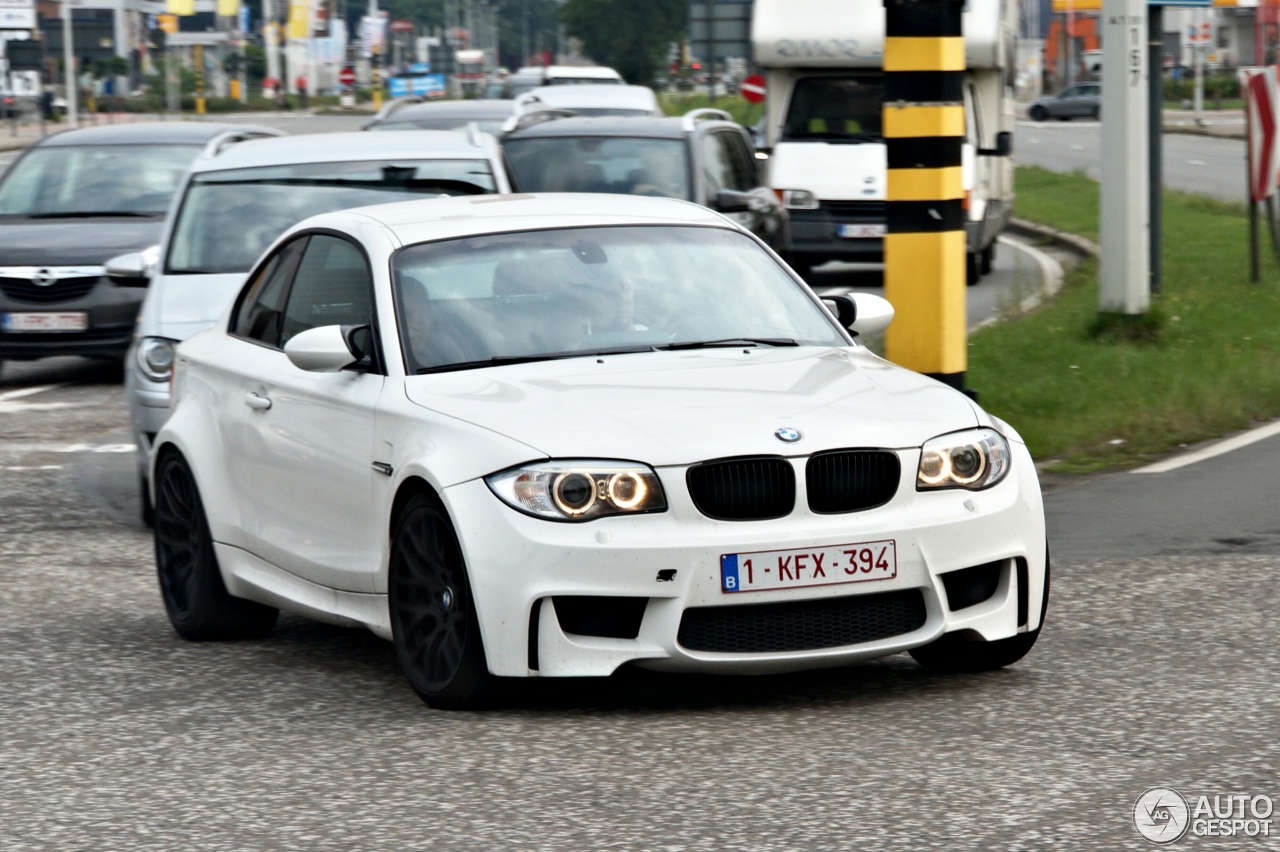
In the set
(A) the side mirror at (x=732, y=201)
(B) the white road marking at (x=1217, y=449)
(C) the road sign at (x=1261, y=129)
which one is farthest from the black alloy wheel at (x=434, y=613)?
(C) the road sign at (x=1261, y=129)

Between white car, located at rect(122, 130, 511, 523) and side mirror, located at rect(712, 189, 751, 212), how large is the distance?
309 centimetres

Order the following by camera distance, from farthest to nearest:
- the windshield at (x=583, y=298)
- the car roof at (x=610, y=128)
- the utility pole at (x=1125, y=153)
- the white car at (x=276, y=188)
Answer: the car roof at (x=610, y=128) < the utility pole at (x=1125, y=153) < the white car at (x=276, y=188) < the windshield at (x=583, y=298)

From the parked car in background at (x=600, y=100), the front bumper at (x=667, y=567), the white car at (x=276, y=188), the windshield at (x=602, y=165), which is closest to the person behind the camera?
the front bumper at (x=667, y=567)

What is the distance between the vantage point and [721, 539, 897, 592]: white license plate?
5.62m

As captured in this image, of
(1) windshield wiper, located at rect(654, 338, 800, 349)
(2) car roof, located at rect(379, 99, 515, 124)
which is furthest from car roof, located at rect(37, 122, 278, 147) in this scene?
(1) windshield wiper, located at rect(654, 338, 800, 349)

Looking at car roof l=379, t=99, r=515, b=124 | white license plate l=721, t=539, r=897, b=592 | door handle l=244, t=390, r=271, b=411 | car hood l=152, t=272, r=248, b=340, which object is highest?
car roof l=379, t=99, r=515, b=124

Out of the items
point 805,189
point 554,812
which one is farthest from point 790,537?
point 805,189

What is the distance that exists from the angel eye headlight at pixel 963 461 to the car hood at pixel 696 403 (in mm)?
39

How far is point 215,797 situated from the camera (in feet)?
17.0

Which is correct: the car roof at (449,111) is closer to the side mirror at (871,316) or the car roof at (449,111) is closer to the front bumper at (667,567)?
the side mirror at (871,316)

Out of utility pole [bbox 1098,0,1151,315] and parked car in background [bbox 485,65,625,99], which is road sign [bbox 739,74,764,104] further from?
utility pole [bbox 1098,0,1151,315]

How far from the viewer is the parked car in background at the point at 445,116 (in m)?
21.7

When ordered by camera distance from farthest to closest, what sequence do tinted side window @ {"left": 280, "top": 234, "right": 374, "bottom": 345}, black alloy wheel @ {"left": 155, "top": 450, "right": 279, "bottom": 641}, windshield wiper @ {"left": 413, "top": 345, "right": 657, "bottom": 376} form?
1. black alloy wheel @ {"left": 155, "top": 450, "right": 279, "bottom": 641}
2. tinted side window @ {"left": 280, "top": 234, "right": 374, "bottom": 345}
3. windshield wiper @ {"left": 413, "top": 345, "right": 657, "bottom": 376}

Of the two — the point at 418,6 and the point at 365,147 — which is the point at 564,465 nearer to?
the point at 365,147
